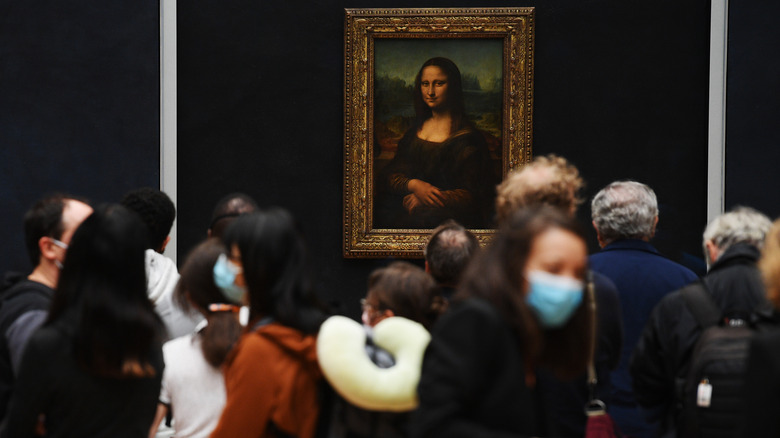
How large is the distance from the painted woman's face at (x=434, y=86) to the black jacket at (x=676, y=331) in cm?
394

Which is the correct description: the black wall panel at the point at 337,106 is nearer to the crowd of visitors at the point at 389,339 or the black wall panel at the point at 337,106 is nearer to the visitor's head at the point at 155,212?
the visitor's head at the point at 155,212

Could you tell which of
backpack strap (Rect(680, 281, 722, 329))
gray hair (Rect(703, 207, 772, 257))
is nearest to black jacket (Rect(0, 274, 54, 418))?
backpack strap (Rect(680, 281, 722, 329))

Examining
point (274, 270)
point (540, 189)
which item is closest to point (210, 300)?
point (274, 270)

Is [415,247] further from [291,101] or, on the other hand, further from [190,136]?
[190,136]

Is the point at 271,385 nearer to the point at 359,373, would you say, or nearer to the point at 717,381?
the point at 359,373

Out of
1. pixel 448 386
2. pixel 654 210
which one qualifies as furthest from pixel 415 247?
pixel 448 386

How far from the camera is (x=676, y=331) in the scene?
3865 mm

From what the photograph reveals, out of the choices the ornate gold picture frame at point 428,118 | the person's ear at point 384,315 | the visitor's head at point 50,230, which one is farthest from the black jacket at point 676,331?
the ornate gold picture frame at point 428,118

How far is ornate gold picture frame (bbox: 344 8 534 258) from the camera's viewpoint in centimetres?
754

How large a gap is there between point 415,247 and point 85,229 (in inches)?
185

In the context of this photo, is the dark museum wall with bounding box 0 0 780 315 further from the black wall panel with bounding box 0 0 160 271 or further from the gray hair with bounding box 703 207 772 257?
the gray hair with bounding box 703 207 772 257

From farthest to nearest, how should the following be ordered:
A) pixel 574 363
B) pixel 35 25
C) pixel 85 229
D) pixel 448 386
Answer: pixel 35 25 → pixel 85 229 → pixel 574 363 → pixel 448 386

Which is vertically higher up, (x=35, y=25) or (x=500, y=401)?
(x=35, y=25)

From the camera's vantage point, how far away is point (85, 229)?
2973 millimetres
